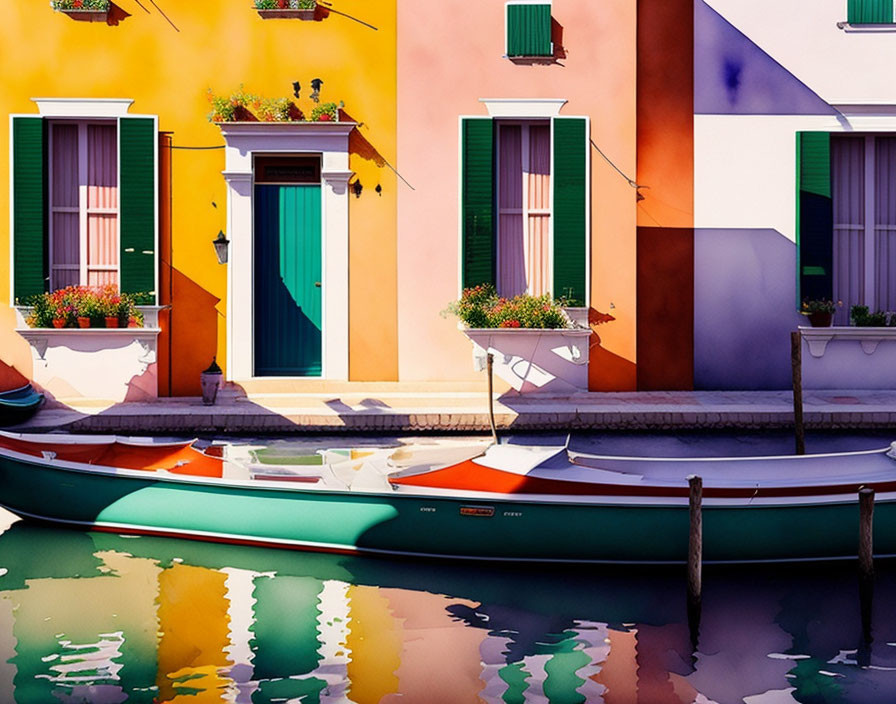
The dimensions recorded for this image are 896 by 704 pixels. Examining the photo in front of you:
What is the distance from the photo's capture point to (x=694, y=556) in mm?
7520

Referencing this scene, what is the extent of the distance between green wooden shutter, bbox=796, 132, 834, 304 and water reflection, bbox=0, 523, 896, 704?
5.01 metres

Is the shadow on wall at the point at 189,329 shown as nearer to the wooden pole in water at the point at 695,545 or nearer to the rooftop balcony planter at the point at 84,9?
the rooftop balcony planter at the point at 84,9

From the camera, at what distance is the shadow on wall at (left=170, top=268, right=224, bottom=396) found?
12.9 meters

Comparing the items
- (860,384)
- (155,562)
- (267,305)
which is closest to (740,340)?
(860,384)

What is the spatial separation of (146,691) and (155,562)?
2650mm

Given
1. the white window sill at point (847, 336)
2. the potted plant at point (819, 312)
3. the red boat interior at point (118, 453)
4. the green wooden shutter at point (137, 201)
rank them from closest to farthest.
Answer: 1. the red boat interior at point (118, 453)
2. the green wooden shutter at point (137, 201)
3. the white window sill at point (847, 336)
4. the potted plant at point (819, 312)

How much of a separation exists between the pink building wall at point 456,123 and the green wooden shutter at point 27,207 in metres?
3.86

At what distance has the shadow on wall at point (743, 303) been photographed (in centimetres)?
1330

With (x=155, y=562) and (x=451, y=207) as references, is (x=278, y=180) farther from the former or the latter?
(x=155, y=562)

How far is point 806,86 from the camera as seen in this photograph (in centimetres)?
1322

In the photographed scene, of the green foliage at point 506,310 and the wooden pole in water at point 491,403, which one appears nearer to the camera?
the wooden pole in water at point 491,403

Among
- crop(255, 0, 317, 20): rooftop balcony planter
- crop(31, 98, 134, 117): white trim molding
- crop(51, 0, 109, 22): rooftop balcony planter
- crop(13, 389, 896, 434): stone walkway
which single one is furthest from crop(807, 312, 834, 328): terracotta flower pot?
crop(51, 0, 109, 22): rooftop balcony planter

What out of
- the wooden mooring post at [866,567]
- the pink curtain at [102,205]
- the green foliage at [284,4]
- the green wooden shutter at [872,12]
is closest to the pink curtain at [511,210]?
the green foliage at [284,4]

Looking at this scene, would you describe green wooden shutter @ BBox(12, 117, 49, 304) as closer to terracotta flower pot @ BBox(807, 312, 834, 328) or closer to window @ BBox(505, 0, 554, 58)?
window @ BBox(505, 0, 554, 58)
